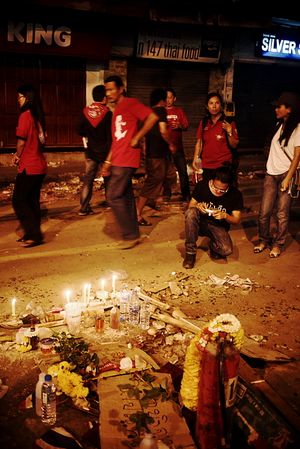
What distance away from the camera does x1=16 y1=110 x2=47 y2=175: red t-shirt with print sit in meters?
5.98

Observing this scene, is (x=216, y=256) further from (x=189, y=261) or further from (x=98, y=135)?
(x=98, y=135)

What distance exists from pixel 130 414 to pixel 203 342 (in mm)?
792

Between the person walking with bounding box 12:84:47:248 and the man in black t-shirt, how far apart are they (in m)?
2.17

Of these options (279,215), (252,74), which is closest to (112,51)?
(252,74)

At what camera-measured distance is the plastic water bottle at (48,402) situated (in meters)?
3.30

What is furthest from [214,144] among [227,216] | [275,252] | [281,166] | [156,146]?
[275,252]

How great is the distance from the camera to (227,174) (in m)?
5.64

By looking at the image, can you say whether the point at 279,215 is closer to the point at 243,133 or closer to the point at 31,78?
the point at 31,78

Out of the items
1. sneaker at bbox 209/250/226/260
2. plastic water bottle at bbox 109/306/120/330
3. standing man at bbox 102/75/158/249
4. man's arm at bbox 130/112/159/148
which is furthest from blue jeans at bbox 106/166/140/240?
plastic water bottle at bbox 109/306/120/330

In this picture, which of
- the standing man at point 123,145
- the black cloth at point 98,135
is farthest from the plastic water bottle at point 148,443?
the black cloth at point 98,135

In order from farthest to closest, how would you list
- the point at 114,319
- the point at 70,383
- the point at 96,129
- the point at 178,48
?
the point at 178,48
the point at 96,129
the point at 114,319
the point at 70,383

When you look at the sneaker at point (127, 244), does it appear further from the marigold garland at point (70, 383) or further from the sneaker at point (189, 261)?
the marigold garland at point (70, 383)

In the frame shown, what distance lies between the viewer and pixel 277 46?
16.9m

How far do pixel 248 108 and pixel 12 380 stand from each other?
15.4 meters
